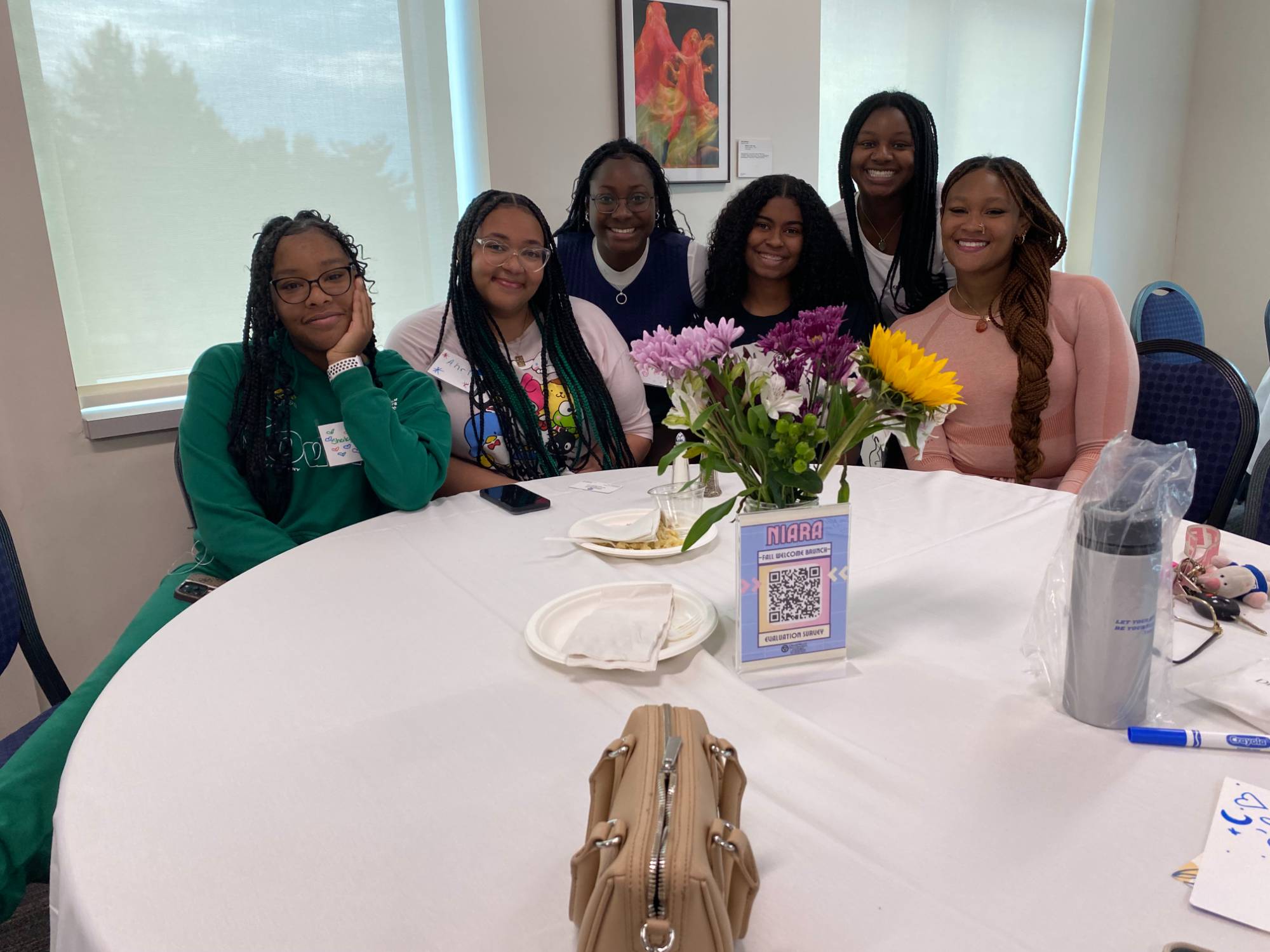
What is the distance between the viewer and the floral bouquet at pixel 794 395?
94 centimetres

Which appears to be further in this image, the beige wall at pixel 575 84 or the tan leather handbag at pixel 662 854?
the beige wall at pixel 575 84

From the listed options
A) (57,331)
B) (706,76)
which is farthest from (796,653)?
(706,76)

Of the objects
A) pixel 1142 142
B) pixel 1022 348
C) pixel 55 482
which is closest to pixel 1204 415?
pixel 1022 348

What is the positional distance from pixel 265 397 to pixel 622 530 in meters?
0.85

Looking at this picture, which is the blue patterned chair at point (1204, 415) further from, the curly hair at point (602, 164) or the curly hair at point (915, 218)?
the curly hair at point (602, 164)

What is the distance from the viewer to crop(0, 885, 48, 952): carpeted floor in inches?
65.2

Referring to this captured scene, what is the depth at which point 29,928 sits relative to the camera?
1704mm

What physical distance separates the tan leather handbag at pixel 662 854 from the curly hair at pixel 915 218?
210 cm

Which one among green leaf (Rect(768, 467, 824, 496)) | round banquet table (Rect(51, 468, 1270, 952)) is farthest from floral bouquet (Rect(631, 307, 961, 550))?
round banquet table (Rect(51, 468, 1270, 952))

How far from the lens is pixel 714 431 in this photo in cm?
100

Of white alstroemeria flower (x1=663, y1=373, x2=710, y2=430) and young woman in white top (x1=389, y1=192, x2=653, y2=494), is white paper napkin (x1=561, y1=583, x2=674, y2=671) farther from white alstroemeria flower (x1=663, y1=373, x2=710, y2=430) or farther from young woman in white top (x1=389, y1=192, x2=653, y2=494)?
young woman in white top (x1=389, y1=192, x2=653, y2=494)

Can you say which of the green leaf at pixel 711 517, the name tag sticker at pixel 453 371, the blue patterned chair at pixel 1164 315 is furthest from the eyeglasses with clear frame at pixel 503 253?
the blue patterned chair at pixel 1164 315

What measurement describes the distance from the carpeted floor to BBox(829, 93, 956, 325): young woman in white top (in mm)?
2411

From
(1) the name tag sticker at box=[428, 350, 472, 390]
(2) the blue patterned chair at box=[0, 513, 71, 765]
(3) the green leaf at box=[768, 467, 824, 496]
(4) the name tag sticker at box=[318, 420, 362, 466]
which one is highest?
(3) the green leaf at box=[768, 467, 824, 496]
